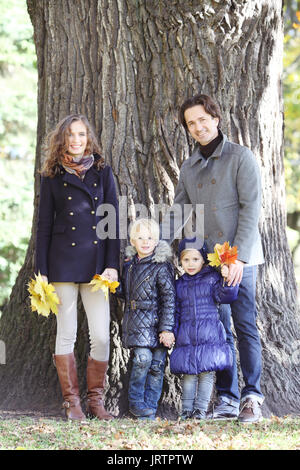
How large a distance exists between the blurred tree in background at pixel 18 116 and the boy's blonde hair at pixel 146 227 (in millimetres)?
6814

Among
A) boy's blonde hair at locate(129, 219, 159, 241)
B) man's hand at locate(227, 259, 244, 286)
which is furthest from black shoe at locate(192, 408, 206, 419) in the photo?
boy's blonde hair at locate(129, 219, 159, 241)

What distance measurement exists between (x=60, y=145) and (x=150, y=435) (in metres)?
2.03

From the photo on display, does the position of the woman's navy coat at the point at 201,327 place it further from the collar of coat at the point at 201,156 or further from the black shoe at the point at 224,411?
the collar of coat at the point at 201,156

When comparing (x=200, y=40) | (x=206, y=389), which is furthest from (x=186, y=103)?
(x=206, y=389)

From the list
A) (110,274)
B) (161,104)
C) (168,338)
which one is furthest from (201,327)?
(161,104)

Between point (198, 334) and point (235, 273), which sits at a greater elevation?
point (235, 273)

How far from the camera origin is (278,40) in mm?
5344

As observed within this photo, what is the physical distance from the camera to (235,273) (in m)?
4.28

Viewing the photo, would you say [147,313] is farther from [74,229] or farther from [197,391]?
[74,229]
